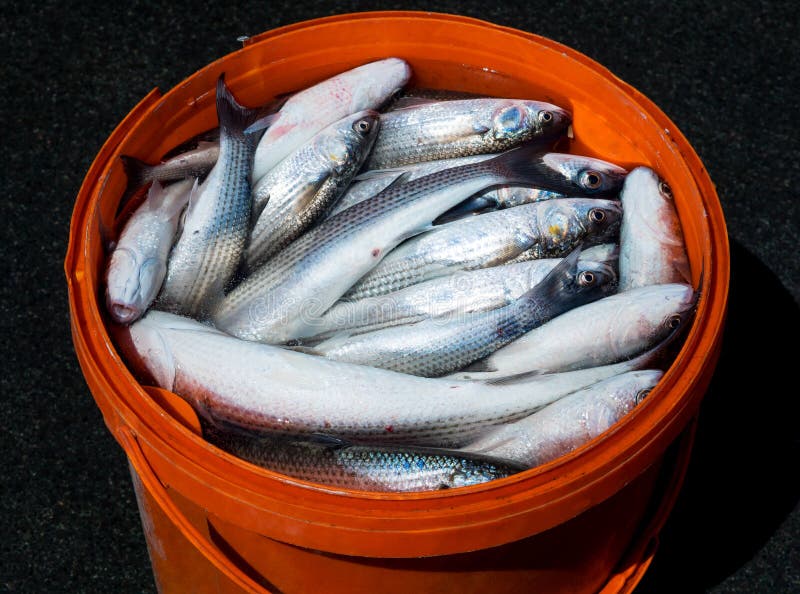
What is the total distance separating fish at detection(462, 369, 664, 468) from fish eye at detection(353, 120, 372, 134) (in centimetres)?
90

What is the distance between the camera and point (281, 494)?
5.61ft

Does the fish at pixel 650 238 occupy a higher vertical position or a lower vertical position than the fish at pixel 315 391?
higher

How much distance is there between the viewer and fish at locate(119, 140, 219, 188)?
2369mm

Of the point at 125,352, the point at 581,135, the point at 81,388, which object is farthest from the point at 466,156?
the point at 81,388

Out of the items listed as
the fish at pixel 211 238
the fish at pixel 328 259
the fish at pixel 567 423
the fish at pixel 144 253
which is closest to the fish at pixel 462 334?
the fish at pixel 328 259

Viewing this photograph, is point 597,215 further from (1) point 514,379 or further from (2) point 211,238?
(2) point 211,238

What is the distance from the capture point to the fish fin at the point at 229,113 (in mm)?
2473

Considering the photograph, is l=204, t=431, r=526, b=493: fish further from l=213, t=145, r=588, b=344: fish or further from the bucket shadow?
the bucket shadow

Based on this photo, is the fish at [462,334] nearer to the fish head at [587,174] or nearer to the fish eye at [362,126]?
the fish head at [587,174]

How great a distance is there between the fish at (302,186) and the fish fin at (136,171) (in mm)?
275

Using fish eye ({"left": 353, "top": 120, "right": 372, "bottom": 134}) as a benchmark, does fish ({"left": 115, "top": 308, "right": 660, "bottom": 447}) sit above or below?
below

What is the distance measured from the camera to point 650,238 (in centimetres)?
235

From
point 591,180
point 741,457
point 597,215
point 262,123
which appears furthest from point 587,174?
point 741,457

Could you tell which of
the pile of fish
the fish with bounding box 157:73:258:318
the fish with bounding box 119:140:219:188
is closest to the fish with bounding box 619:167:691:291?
the pile of fish
